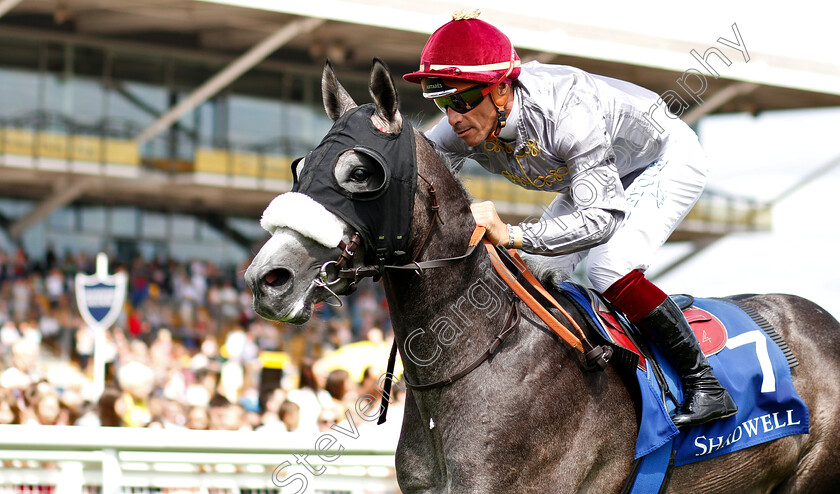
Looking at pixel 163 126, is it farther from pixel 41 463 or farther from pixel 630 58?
pixel 41 463

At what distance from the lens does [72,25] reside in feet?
56.2

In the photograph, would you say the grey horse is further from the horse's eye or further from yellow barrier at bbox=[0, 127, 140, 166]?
yellow barrier at bbox=[0, 127, 140, 166]

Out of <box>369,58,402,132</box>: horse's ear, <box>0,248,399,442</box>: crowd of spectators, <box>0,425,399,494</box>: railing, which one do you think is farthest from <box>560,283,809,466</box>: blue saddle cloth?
<box>0,425,399,494</box>: railing

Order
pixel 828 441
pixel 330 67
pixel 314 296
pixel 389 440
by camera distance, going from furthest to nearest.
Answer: pixel 389 440 < pixel 828 441 < pixel 330 67 < pixel 314 296

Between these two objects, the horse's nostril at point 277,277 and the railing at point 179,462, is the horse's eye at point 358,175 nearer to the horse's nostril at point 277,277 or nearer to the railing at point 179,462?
the horse's nostril at point 277,277

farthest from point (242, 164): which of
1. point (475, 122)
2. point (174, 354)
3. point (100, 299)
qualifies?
point (475, 122)

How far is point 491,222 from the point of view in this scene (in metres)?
2.60

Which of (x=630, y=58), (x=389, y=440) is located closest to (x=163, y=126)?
(x=630, y=58)

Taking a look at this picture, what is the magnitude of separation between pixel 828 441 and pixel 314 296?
78.7 inches

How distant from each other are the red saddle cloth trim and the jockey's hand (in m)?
0.44

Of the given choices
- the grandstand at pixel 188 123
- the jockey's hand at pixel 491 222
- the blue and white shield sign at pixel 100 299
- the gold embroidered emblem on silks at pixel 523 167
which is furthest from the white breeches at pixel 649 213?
the grandstand at pixel 188 123

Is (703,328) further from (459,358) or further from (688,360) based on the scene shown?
(459,358)

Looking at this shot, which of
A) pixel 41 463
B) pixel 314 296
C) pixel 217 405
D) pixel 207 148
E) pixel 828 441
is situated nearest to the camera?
pixel 314 296

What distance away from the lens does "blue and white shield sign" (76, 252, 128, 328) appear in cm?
741
